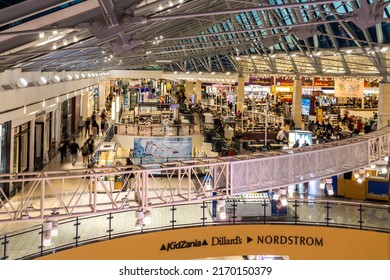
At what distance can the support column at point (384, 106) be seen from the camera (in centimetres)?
2248

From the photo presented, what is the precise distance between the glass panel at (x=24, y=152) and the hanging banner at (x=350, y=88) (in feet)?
63.5

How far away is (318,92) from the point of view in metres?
46.0

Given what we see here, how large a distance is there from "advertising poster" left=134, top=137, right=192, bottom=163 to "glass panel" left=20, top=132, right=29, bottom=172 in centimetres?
536

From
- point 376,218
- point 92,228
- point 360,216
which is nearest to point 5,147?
point 92,228

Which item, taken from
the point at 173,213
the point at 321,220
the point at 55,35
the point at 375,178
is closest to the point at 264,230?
the point at 321,220

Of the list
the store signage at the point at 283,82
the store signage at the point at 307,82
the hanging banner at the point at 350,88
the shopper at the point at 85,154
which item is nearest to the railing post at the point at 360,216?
the shopper at the point at 85,154


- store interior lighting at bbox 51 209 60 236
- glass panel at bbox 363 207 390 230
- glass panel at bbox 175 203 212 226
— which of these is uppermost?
store interior lighting at bbox 51 209 60 236

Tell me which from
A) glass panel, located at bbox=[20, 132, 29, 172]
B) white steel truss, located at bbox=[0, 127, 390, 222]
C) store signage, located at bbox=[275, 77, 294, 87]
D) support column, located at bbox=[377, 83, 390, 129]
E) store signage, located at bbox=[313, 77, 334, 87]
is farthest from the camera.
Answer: store signage, located at bbox=[275, 77, 294, 87]

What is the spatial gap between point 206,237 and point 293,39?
47.6ft

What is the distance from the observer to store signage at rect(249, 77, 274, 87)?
45597 millimetres

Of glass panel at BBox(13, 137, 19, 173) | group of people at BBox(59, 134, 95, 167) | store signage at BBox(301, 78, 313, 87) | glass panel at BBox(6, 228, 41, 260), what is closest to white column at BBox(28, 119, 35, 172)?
glass panel at BBox(13, 137, 19, 173)

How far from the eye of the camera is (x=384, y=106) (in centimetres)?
2266

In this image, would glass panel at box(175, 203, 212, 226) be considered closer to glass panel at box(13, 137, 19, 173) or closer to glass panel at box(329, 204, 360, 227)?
glass panel at box(329, 204, 360, 227)

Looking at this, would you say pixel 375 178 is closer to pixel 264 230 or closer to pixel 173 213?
pixel 264 230
